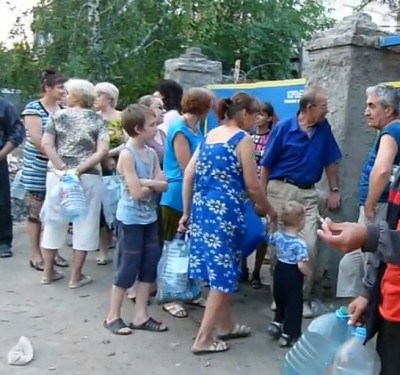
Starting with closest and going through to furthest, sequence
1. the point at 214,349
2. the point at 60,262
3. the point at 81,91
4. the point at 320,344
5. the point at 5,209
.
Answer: the point at 320,344, the point at 214,349, the point at 81,91, the point at 60,262, the point at 5,209

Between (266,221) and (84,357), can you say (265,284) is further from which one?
(84,357)

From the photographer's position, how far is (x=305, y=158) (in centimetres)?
531

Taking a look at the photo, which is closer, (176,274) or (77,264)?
(176,274)

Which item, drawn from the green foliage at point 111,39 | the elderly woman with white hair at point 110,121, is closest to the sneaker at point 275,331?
the elderly woman with white hair at point 110,121

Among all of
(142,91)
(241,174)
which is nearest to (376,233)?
(241,174)

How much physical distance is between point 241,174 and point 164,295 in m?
1.16

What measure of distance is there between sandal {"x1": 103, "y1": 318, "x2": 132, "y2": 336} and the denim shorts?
0.28 meters

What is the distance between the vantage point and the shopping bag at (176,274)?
494 centimetres

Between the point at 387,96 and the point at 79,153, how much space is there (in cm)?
265

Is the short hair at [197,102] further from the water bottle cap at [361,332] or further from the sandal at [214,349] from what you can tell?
the water bottle cap at [361,332]

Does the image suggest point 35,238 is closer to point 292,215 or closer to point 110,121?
point 110,121

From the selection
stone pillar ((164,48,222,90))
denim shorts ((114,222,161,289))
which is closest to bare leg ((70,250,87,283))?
denim shorts ((114,222,161,289))

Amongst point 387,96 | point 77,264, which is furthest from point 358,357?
point 77,264

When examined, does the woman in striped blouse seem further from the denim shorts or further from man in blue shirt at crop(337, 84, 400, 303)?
man in blue shirt at crop(337, 84, 400, 303)
